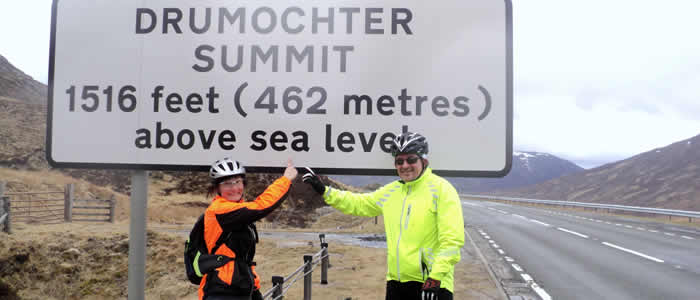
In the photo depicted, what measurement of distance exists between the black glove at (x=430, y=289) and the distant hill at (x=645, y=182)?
2391 inches

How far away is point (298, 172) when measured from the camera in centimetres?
265

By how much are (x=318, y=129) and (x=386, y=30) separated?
0.68m

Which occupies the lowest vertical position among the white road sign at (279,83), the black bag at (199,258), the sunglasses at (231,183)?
the black bag at (199,258)

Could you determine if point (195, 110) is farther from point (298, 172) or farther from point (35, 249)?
point (35, 249)

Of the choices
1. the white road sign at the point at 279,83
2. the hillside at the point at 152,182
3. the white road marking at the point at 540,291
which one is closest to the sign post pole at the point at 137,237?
the white road sign at the point at 279,83

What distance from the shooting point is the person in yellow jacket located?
8.51 feet

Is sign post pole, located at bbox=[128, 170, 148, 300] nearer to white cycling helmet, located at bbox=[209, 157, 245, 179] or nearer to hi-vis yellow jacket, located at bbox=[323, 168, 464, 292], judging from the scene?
white cycling helmet, located at bbox=[209, 157, 245, 179]

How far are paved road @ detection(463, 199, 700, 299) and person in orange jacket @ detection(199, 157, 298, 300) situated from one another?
7141 mm

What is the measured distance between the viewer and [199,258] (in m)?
2.62

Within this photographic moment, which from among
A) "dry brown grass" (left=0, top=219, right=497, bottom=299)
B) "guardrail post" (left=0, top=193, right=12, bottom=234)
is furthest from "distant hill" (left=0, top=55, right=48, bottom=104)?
"dry brown grass" (left=0, top=219, right=497, bottom=299)

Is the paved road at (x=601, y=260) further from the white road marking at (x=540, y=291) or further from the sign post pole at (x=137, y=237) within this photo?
the sign post pole at (x=137, y=237)

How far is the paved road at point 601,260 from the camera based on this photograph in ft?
28.9

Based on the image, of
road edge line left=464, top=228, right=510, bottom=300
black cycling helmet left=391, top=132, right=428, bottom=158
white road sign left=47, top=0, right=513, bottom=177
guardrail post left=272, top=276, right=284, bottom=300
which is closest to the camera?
black cycling helmet left=391, top=132, right=428, bottom=158

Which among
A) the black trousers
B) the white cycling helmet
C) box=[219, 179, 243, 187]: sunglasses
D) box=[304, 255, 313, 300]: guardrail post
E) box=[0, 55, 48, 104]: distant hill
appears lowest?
box=[304, 255, 313, 300]: guardrail post
